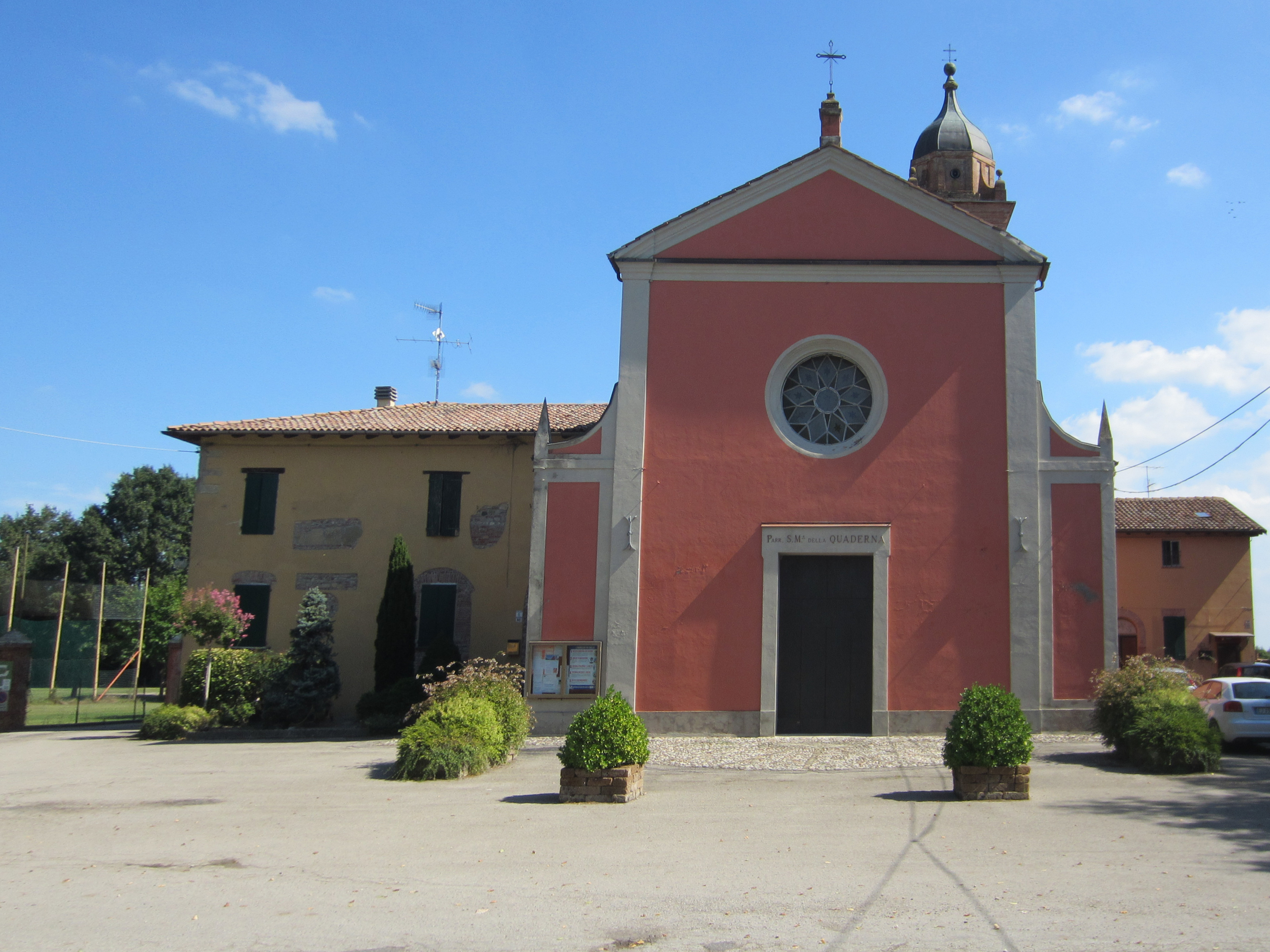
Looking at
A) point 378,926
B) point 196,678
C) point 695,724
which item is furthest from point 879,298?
point 196,678

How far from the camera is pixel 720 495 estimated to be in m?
15.9

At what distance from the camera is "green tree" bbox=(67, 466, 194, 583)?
47031 mm

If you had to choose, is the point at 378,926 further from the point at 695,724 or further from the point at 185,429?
the point at 185,429

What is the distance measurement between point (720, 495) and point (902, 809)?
7.08 metres

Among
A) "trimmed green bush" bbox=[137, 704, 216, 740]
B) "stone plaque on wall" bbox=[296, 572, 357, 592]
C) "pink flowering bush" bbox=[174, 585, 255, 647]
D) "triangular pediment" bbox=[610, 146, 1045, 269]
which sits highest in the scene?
"triangular pediment" bbox=[610, 146, 1045, 269]

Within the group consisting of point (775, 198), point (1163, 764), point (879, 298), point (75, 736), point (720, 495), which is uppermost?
point (775, 198)

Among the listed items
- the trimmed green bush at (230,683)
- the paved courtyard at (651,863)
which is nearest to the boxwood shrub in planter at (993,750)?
the paved courtyard at (651,863)

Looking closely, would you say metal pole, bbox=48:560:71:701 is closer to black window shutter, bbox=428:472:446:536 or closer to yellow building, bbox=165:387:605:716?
yellow building, bbox=165:387:605:716

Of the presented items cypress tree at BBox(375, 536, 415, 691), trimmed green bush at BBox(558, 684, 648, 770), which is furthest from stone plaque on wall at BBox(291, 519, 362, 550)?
trimmed green bush at BBox(558, 684, 648, 770)

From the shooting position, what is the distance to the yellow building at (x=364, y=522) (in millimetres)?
20062

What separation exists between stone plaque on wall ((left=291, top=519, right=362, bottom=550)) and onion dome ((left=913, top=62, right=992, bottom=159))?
16928 millimetres

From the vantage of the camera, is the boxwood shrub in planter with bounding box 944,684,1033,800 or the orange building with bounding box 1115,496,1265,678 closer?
the boxwood shrub in planter with bounding box 944,684,1033,800

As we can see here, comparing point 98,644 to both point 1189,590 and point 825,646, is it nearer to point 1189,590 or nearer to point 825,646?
point 825,646

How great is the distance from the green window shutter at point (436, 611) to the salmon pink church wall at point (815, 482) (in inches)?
231
